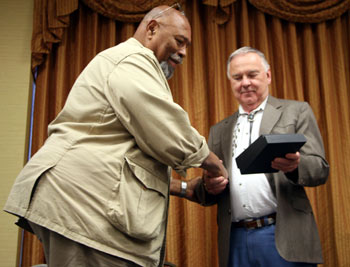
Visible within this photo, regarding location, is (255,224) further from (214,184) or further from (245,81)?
(245,81)

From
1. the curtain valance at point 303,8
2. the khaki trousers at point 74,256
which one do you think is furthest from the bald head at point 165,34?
the curtain valance at point 303,8

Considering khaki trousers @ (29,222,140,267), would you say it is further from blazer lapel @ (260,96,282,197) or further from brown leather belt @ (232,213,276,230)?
blazer lapel @ (260,96,282,197)

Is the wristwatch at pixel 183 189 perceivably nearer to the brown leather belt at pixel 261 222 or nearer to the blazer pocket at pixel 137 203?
the brown leather belt at pixel 261 222

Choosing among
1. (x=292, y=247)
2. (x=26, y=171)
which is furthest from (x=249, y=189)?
(x=26, y=171)

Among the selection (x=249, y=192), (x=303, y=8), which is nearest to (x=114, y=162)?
(x=249, y=192)

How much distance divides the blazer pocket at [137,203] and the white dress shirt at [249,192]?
2.38ft

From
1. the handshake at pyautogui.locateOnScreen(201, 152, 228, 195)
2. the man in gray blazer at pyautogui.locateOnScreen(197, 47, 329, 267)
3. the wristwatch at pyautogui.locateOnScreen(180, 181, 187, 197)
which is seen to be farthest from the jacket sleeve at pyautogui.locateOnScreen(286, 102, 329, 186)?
the wristwatch at pyautogui.locateOnScreen(180, 181, 187, 197)

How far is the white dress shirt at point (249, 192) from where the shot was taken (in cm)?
184

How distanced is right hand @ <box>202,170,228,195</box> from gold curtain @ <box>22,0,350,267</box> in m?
0.89

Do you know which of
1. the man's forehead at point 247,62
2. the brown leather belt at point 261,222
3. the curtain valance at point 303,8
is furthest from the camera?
the curtain valance at point 303,8

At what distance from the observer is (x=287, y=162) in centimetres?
162

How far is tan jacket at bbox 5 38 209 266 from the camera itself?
1.13 meters

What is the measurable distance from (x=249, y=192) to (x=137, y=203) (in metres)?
0.87

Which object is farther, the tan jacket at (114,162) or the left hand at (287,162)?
the left hand at (287,162)
